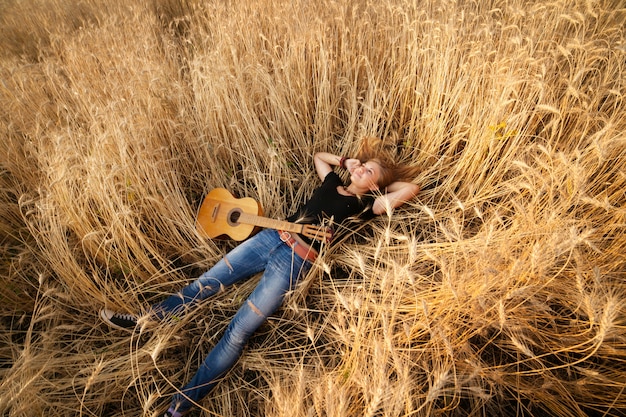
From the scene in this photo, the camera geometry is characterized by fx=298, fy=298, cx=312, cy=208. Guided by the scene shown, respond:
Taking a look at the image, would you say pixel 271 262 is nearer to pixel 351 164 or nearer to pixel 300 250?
pixel 300 250

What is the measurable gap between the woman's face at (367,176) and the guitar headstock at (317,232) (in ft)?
1.20

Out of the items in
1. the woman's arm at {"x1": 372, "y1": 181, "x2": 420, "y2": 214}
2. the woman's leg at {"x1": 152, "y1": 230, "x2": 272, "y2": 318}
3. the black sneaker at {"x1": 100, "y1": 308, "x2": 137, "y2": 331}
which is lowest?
the black sneaker at {"x1": 100, "y1": 308, "x2": 137, "y2": 331}

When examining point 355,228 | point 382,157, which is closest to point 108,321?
point 355,228

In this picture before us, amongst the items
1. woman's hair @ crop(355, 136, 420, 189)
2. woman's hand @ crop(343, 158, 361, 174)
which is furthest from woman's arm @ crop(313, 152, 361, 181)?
woman's hair @ crop(355, 136, 420, 189)

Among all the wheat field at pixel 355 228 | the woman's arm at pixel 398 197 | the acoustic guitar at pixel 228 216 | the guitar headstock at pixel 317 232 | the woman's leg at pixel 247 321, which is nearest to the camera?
the wheat field at pixel 355 228

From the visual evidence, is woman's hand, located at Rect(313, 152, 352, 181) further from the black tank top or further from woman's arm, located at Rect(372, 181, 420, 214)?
woman's arm, located at Rect(372, 181, 420, 214)

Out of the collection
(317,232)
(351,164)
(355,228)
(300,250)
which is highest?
(351,164)

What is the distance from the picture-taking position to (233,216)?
6.40 ft

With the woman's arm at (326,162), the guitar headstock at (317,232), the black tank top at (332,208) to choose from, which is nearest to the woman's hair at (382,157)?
the woman's arm at (326,162)

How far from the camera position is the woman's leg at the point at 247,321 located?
4.73 ft

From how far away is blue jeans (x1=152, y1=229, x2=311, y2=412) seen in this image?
4.79 ft

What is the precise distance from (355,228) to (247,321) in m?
0.87

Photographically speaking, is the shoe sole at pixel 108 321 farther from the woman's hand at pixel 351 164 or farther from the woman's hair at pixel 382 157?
the woman's hair at pixel 382 157

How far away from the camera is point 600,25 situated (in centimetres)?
224
